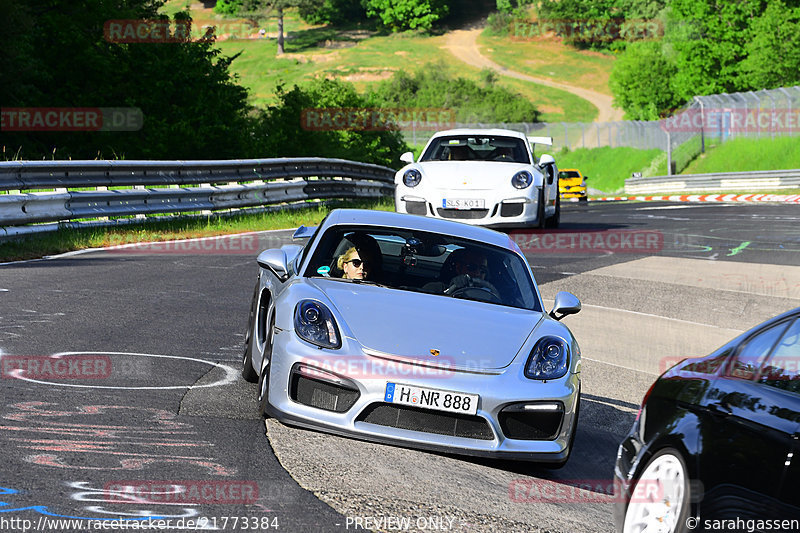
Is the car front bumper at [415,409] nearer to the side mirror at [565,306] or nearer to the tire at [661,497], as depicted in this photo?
the side mirror at [565,306]

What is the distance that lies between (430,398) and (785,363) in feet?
6.34

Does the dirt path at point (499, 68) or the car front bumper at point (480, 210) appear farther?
the dirt path at point (499, 68)

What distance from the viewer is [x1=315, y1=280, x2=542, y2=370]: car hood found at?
5670 mm

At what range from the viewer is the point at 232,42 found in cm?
16750

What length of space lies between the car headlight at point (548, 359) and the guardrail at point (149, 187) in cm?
994

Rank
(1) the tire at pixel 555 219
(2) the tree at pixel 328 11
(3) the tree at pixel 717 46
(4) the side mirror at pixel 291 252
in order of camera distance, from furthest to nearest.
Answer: (2) the tree at pixel 328 11, (3) the tree at pixel 717 46, (1) the tire at pixel 555 219, (4) the side mirror at pixel 291 252

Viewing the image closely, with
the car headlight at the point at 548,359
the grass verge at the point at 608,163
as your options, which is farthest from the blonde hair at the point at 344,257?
the grass verge at the point at 608,163

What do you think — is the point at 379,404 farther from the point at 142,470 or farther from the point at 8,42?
the point at 8,42

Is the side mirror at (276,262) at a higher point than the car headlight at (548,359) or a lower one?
higher

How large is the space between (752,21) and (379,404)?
69903 millimetres

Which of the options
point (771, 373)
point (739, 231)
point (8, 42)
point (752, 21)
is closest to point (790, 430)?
point (771, 373)

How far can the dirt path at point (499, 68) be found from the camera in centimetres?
10931

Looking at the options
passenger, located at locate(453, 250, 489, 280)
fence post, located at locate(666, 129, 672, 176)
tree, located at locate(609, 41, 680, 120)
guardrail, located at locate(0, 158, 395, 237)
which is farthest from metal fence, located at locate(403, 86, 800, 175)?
passenger, located at locate(453, 250, 489, 280)

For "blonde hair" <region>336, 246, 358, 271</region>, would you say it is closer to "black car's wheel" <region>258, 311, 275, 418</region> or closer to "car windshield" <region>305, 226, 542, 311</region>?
"car windshield" <region>305, 226, 542, 311</region>
